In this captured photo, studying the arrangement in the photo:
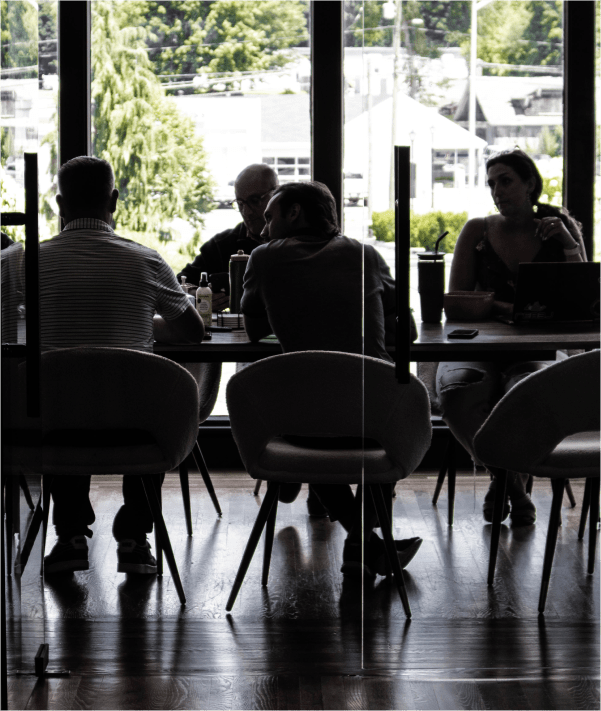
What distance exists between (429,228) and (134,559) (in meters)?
1.55

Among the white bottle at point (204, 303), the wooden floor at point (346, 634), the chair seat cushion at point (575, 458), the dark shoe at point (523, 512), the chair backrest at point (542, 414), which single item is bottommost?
the wooden floor at point (346, 634)

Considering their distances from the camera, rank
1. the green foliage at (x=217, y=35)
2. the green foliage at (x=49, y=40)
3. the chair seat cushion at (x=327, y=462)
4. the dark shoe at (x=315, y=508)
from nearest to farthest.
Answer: the chair seat cushion at (x=327, y=462), the dark shoe at (x=315, y=508), the green foliage at (x=49, y=40), the green foliage at (x=217, y=35)

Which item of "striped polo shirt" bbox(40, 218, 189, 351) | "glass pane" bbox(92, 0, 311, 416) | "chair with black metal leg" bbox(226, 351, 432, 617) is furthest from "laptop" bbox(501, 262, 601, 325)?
"glass pane" bbox(92, 0, 311, 416)

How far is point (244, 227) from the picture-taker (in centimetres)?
458

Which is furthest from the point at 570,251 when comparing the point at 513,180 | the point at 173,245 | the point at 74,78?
the point at 74,78

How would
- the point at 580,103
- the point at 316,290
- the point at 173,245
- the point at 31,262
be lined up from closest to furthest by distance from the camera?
the point at 31,262, the point at 580,103, the point at 316,290, the point at 173,245

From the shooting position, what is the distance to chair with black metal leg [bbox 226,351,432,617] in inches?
107

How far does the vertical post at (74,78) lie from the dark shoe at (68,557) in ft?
6.79

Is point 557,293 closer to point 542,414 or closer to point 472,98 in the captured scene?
point 542,414

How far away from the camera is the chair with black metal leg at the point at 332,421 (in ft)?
8.91

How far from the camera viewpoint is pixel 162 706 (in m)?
2.41

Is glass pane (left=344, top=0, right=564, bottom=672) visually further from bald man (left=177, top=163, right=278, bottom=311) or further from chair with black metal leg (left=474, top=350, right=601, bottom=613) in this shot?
bald man (left=177, top=163, right=278, bottom=311)

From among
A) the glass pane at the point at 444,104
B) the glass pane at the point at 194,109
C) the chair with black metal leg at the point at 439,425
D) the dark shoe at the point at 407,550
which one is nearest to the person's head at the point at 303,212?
the glass pane at the point at 444,104

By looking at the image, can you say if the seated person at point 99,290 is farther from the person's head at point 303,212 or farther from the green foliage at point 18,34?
the green foliage at point 18,34
